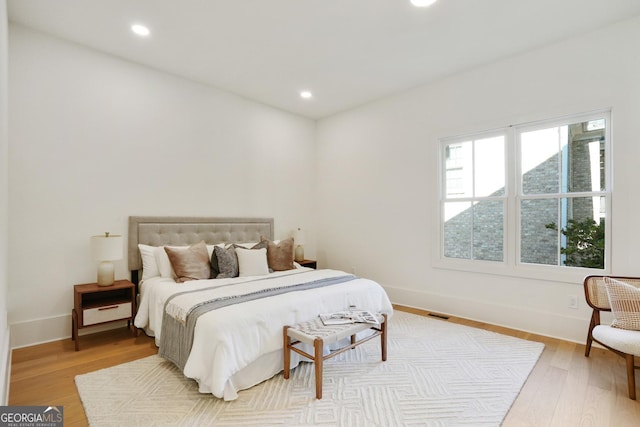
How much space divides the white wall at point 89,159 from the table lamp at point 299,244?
892mm

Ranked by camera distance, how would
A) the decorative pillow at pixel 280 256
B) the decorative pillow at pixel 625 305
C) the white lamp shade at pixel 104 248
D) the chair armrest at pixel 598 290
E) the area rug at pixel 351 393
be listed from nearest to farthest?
1. the area rug at pixel 351 393
2. the decorative pillow at pixel 625 305
3. the chair armrest at pixel 598 290
4. the white lamp shade at pixel 104 248
5. the decorative pillow at pixel 280 256

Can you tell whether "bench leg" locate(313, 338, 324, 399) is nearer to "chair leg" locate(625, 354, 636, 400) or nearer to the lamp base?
"chair leg" locate(625, 354, 636, 400)

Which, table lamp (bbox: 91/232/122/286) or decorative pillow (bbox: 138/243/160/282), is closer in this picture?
table lamp (bbox: 91/232/122/286)

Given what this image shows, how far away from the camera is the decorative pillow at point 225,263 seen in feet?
11.7

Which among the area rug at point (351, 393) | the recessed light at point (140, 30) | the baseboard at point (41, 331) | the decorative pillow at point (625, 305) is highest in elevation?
the recessed light at point (140, 30)

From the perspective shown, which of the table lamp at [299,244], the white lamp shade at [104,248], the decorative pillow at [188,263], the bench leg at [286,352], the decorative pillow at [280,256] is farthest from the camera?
the table lamp at [299,244]

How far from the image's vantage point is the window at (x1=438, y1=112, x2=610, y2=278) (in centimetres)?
319

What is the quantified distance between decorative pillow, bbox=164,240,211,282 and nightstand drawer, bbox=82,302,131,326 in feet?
1.82

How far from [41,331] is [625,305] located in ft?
16.3

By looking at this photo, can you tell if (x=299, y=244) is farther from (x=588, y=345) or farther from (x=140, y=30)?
(x=588, y=345)

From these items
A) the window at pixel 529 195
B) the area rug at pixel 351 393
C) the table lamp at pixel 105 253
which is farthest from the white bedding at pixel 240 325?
the window at pixel 529 195

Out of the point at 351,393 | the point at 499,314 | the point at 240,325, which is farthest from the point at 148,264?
the point at 499,314

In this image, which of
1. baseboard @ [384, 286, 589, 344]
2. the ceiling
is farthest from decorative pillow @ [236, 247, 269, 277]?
the ceiling

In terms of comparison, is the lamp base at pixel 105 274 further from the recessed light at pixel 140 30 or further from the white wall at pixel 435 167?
the white wall at pixel 435 167
